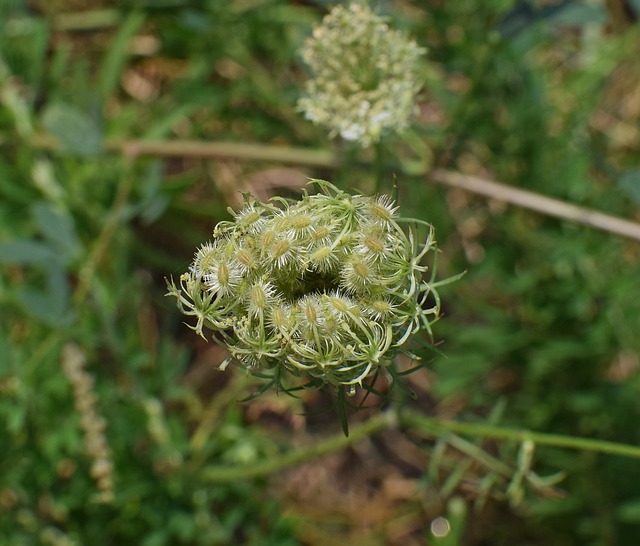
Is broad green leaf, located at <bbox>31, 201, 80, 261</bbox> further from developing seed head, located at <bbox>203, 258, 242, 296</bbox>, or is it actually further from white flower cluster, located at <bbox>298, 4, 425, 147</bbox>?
developing seed head, located at <bbox>203, 258, 242, 296</bbox>

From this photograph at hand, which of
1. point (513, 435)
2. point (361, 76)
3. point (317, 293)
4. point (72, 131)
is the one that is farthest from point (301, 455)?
point (72, 131)

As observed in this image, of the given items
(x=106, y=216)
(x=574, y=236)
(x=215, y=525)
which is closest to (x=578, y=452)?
(x=574, y=236)

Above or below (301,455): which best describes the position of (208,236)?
below

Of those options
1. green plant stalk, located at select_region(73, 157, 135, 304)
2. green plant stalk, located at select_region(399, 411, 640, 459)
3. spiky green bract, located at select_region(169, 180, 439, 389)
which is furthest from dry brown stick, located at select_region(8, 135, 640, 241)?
spiky green bract, located at select_region(169, 180, 439, 389)

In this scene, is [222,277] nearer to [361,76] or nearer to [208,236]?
[361,76]

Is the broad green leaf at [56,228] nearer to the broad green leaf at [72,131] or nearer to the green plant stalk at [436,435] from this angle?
the broad green leaf at [72,131]

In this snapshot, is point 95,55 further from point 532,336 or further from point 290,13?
point 532,336

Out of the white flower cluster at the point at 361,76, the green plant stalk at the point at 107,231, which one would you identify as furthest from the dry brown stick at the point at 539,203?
the green plant stalk at the point at 107,231
